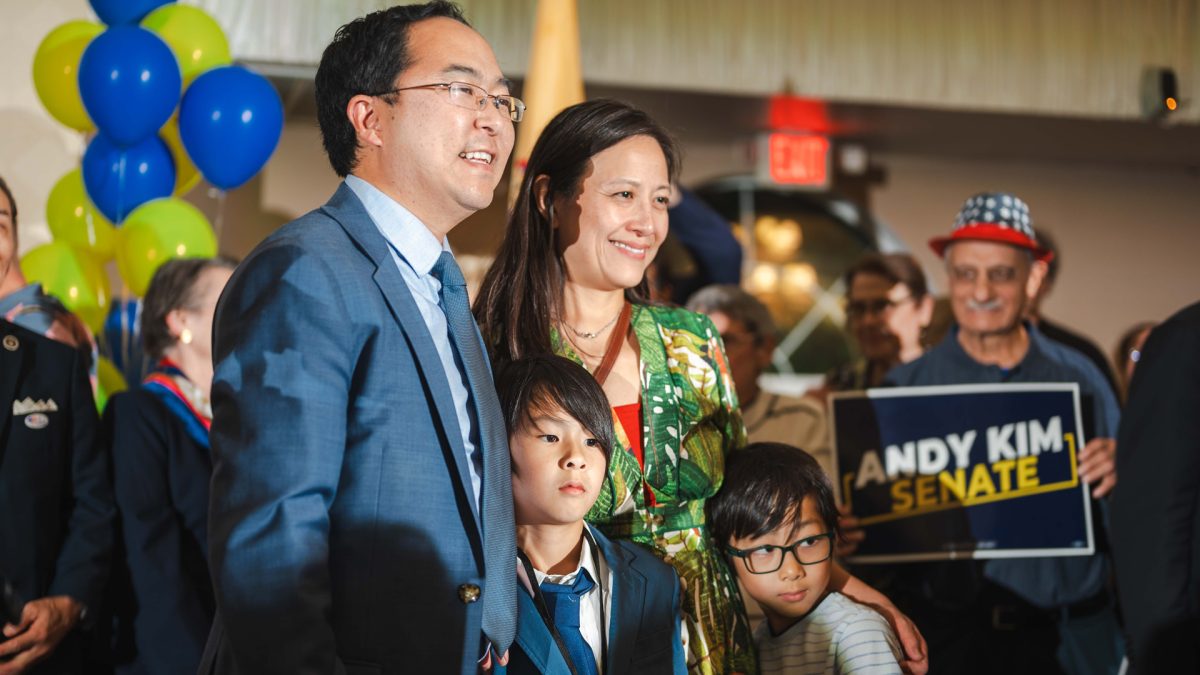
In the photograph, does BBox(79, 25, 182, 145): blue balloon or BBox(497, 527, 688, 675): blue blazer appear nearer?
BBox(497, 527, 688, 675): blue blazer

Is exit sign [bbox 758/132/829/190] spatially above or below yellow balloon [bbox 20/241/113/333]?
above

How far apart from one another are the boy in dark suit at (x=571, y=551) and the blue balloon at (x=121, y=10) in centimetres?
288

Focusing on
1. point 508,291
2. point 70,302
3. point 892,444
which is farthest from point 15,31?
point 892,444

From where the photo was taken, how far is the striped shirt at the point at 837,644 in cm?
232

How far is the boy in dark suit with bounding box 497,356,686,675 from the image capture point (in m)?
1.92

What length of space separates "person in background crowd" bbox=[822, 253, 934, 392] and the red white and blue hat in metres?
1.10

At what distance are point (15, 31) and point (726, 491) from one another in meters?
4.14

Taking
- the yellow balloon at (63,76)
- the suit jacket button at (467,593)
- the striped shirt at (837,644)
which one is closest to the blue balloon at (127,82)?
the yellow balloon at (63,76)

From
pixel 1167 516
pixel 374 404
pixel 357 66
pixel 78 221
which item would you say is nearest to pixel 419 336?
pixel 374 404

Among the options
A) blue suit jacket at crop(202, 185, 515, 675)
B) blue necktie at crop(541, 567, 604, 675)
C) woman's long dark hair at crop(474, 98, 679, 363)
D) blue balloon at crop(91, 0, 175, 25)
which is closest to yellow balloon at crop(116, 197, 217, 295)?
blue balloon at crop(91, 0, 175, 25)

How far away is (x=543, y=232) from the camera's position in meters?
2.42

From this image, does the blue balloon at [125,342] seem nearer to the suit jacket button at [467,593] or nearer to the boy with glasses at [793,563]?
the boy with glasses at [793,563]

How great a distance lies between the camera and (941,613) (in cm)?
328

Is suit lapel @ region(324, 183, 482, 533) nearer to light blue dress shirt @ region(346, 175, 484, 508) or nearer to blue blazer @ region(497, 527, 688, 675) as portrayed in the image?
light blue dress shirt @ region(346, 175, 484, 508)
